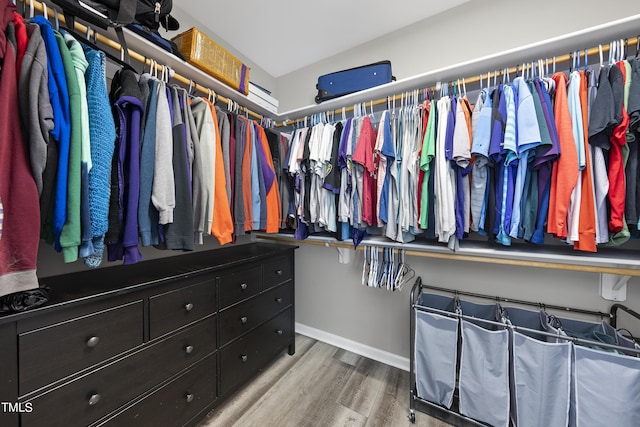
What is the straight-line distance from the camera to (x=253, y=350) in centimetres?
156

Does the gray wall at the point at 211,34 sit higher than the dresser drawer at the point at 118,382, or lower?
higher

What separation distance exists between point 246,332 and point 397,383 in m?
1.15

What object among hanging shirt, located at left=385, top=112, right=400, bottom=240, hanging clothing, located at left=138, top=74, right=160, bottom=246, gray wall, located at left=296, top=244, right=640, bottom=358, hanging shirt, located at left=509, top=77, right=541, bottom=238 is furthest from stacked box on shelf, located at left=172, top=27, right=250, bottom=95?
hanging shirt, located at left=509, top=77, right=541, bottom=238

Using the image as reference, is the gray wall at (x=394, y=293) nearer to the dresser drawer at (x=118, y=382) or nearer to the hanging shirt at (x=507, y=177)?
the hanging shirt at (x=507, y=177)

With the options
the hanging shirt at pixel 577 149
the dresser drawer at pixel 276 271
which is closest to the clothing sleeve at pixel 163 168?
the dresser drawer at pixel 276 271

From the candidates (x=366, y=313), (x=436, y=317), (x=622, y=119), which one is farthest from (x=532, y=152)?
(x=366, y=313)

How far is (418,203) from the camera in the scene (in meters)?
1.34

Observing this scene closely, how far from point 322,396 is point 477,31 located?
271 centimetres

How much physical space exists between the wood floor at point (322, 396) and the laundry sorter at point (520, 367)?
0.57ft

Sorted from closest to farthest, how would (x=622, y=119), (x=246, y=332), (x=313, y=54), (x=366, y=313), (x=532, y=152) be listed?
1. (x=622, y=119)
2. (x=532, y=152)
3. (x=246, y=332)
4. (x=366, y=313)
5. (x=313, y=54)

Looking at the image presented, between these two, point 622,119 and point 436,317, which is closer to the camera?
point 622,119

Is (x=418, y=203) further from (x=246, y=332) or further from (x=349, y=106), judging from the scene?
(x=246, y=332)

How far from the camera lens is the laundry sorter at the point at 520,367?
98cm

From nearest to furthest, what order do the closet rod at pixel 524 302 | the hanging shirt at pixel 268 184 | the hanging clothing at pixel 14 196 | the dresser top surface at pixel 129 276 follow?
1. the hanging clothing at pixel 14 196
2. the dresser top surface at pixel 129 276
3. the closet rod at pixel 524 302
4. the hanging shirt at pixel 268 184
